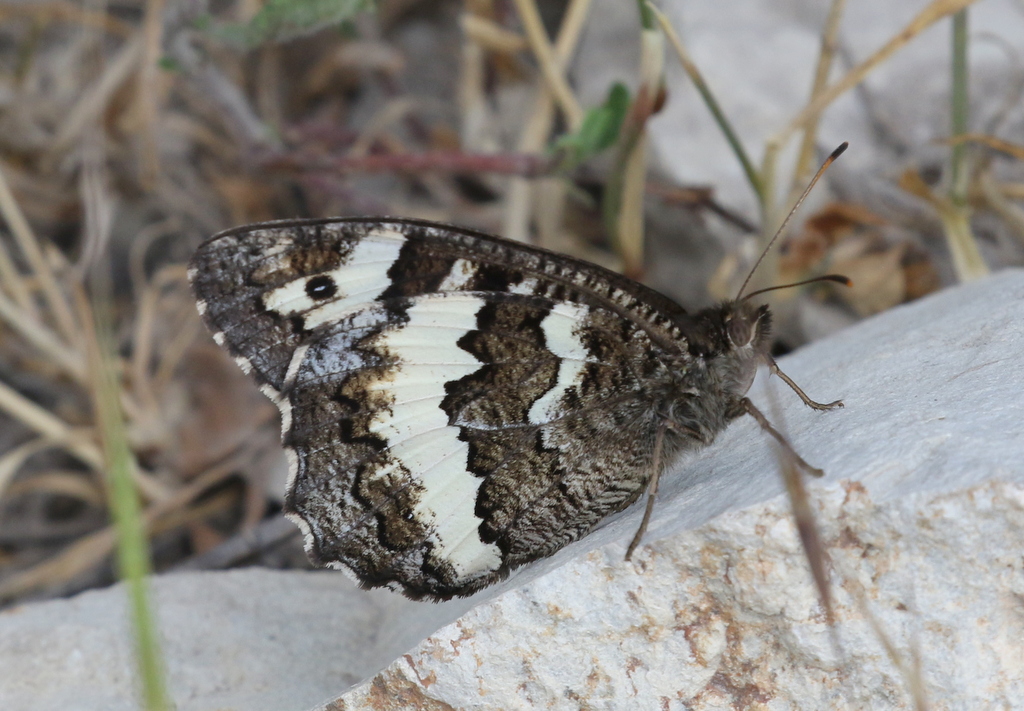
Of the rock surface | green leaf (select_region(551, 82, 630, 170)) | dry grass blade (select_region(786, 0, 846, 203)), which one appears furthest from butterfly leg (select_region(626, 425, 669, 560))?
dry grass blade (select_region(786, 0, 846, 203))

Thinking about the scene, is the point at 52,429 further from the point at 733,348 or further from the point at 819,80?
the point at 819,80

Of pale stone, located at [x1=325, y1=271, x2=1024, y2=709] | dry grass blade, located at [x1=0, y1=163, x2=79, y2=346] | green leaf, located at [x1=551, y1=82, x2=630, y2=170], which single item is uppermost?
dry grass blade, located at [x1=0, y1=163, x2=79, y2=346]

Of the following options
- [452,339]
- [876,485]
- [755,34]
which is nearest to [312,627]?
[452,339]

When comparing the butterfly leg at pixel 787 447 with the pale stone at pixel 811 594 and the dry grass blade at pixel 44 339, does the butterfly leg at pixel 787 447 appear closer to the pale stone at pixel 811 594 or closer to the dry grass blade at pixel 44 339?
the pale stone at pixel 811 594

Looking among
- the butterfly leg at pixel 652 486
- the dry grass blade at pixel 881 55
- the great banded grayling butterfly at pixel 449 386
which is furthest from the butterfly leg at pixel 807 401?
the dry grass blade at pixel 881 55

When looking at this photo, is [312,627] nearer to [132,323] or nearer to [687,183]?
[132,323]

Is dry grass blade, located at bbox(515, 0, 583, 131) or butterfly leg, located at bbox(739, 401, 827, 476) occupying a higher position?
dry grass blade, located at bbox(515, 0, 583, 131)

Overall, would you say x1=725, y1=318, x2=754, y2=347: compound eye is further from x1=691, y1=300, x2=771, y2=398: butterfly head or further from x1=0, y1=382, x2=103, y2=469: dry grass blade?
x1=0, y1=382, x2=103, y2=469: dry grass blade
